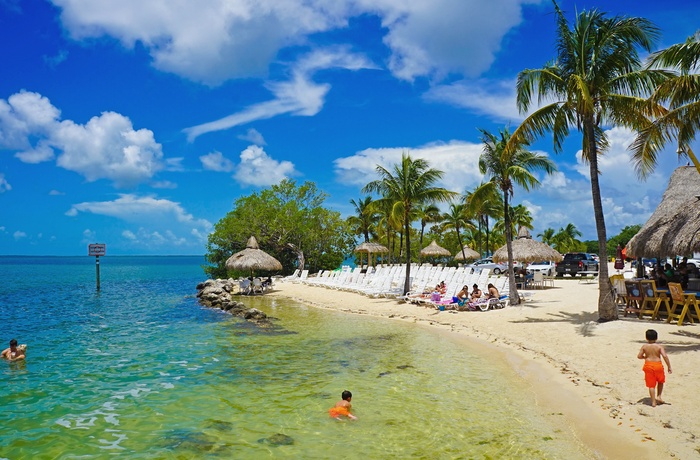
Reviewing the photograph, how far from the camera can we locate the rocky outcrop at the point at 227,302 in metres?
17.4

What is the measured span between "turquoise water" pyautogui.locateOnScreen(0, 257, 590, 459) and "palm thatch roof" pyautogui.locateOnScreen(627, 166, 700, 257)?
5382mm

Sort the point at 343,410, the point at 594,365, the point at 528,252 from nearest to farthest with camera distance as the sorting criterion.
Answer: the point at 343,410, the point at 594,365, the point at 528,252

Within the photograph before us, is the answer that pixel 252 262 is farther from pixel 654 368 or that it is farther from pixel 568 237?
pixel 568 237

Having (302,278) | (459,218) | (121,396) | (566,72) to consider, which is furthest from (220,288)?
(459,218)

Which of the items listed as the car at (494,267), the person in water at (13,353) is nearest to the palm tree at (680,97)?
the person in water at (13,353)

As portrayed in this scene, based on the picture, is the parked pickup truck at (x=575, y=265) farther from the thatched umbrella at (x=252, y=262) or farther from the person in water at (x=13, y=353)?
the person in water at (x=13, y=353)

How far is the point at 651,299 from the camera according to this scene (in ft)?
37.7

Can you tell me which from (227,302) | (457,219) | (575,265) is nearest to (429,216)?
(457,219)

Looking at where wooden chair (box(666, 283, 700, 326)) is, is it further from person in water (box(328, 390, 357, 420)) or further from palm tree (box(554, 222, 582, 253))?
palm tree (box(554, 222, 582, 253))

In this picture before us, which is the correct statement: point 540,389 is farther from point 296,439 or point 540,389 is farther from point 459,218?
point 459,218

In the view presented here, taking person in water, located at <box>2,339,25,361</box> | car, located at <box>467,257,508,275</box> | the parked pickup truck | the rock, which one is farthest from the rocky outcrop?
the parked pickup truck

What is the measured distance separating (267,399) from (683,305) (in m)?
9.57

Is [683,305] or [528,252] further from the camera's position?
[528,252]

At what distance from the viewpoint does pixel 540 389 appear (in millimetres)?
7934
